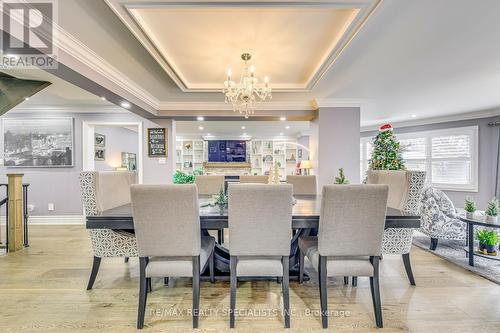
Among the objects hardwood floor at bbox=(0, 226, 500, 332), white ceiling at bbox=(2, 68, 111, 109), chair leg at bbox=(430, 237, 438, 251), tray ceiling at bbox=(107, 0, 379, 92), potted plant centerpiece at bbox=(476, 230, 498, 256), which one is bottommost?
hardwood floor at bbox=(0, 226, 500, 332)

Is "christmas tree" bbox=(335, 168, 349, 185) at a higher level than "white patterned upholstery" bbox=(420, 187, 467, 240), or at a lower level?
higher

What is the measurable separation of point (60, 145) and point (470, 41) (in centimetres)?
658

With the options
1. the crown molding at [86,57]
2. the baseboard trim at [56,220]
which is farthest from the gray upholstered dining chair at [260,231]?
the baseboard trim at [56,220]

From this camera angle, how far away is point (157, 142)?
480 centimetres

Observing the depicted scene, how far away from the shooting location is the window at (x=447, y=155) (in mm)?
5344

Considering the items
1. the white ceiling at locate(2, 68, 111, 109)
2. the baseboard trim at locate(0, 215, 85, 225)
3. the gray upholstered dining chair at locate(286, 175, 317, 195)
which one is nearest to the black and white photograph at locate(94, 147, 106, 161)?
the white ceiling at locate(2, 68, 111, 109)

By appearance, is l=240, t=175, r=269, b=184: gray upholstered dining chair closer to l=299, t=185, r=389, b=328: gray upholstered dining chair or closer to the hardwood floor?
the hardwood floor

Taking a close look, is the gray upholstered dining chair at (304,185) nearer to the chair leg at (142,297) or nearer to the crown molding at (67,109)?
the chair leg at (142,297)

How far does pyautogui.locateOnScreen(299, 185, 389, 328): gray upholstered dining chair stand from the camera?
168 cm

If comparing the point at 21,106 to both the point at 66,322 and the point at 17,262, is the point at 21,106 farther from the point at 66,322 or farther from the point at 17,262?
the point at 66,322

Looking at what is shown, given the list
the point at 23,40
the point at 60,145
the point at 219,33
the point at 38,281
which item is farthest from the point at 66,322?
the point at 60,145

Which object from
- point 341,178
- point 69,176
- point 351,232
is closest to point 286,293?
Result: point 351,232

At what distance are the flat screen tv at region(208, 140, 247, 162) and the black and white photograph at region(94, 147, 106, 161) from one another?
3.25 meters

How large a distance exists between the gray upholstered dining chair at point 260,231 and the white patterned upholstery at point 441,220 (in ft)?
8.74
